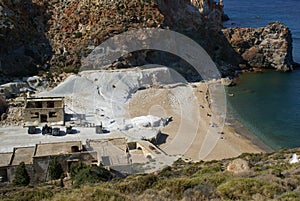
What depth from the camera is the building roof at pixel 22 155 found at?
63.0 ft

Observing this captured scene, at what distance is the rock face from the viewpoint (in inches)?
1961

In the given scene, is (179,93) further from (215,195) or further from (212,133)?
(215,195)

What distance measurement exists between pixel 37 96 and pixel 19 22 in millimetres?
12432

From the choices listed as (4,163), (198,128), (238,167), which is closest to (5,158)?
(4,163)

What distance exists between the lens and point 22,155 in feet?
65.7

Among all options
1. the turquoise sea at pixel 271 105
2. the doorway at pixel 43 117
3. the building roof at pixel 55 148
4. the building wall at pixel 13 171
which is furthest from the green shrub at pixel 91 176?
the turquoise sea at pixel 271 105

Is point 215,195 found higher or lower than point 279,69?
lower

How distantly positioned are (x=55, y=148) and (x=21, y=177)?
3659 millimetres

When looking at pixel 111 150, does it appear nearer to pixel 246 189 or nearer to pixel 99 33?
pixel 246 189

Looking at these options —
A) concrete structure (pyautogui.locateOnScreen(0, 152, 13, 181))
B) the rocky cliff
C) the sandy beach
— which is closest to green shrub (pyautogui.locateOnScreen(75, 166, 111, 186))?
concrete structure (pyautogui.locateOnScreen(0, 152, 13, 181))

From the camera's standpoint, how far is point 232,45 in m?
Answer: 51.9

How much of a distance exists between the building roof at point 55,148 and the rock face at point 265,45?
35084 millimetres

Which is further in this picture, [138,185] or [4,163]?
[4,163]

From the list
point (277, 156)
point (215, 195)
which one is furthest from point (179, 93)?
point (215, 195)
